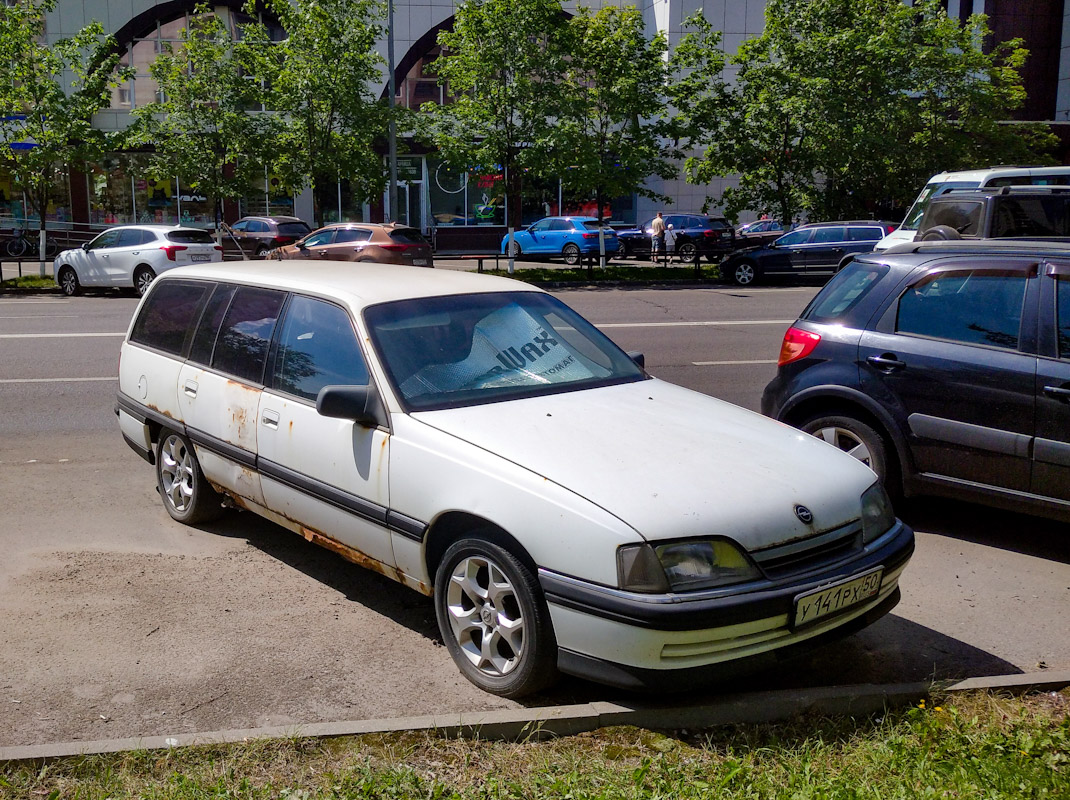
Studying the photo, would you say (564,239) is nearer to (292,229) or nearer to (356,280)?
(292,229)

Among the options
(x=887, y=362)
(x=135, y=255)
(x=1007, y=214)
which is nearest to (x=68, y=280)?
(x=135, y=255)

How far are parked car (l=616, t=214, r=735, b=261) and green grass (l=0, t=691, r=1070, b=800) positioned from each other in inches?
1071

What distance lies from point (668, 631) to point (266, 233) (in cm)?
2995

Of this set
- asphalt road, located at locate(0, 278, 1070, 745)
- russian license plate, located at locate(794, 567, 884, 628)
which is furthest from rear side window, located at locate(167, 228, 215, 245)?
russian license plate, located at locate(794, 567, 884, 628)

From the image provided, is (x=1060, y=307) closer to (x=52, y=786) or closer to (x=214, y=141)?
(x=52, y=786)

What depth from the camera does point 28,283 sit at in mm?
25438

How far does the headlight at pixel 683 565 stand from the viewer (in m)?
3.51

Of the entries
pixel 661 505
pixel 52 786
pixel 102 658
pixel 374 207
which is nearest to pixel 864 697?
pixel 661 505

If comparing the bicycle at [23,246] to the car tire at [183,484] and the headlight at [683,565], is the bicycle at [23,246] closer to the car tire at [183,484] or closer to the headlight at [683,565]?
the car tire at [183,484]

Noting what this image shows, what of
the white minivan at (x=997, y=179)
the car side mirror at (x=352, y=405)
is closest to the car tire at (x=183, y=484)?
the car side mirror at (x=352, y=405)

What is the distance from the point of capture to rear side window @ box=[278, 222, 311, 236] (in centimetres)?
3131

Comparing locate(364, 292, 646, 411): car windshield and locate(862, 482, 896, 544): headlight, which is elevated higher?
locate(364, 292, 646, 411): car windshield

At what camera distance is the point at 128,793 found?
3.19m

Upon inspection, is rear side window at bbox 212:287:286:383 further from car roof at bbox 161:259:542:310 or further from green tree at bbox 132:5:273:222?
green tree at bbox 132:5:273:222
